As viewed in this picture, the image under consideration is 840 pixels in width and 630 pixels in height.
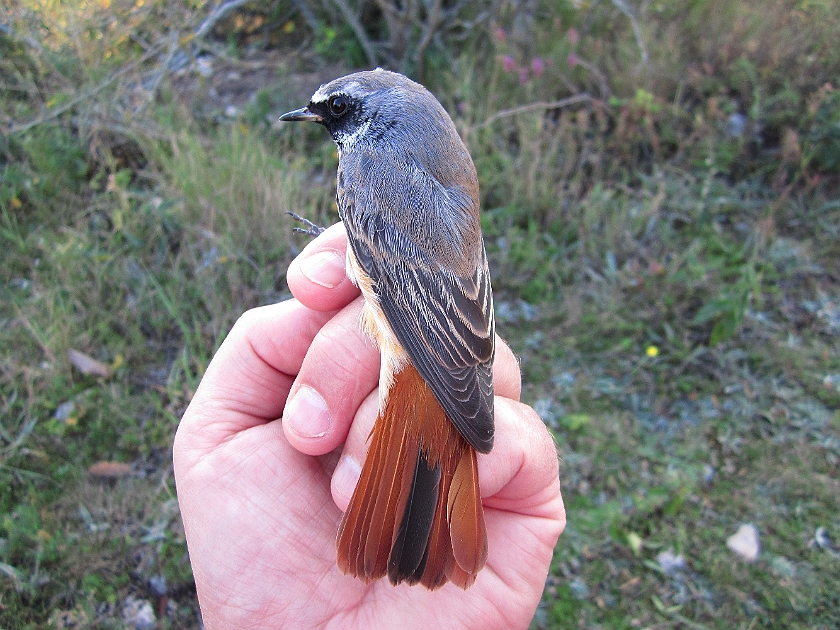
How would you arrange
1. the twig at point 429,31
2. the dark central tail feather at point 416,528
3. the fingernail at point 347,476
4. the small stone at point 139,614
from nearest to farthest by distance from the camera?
the dark central tail feather at point 416,528 → the fingernail at point 347,476 → the small stone at point 139,614 → the twig at point 429,31

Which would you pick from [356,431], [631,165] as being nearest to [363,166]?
[356,431]

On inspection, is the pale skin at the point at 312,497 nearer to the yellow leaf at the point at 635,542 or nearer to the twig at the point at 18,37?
the yellow leaf at the point at 635,542

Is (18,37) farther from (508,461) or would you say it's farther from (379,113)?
(508,461)

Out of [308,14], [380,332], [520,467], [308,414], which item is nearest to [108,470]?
[308,414]

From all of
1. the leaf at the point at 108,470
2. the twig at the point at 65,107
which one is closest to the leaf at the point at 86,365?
the leaf at the point at 108,470

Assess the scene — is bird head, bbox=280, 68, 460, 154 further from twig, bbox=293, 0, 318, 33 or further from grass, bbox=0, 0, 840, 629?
twig, bbox=293, 0, 318, 33

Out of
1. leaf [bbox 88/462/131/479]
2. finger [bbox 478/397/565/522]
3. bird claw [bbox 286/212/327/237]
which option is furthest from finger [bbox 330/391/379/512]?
leaf [bbox 88/462/131/479]
